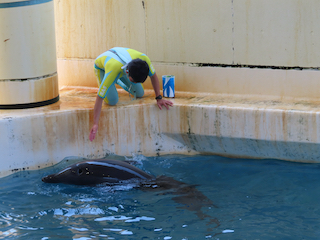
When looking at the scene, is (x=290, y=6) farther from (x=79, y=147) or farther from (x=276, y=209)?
(x=79, y=147)

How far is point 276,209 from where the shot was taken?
15.7 ft

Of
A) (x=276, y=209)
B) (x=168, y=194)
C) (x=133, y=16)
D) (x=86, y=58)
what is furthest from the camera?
(x=86, y=58)

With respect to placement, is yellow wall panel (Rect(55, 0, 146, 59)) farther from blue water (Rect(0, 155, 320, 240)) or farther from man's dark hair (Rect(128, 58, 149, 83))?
blue water (Rect(0, 155, 320, 240))

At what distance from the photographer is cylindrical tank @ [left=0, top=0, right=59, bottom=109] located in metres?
6.28

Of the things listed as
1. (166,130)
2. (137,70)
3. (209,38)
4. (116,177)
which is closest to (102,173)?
(116,177)

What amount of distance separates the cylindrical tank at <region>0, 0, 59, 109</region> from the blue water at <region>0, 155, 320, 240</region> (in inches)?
48.7

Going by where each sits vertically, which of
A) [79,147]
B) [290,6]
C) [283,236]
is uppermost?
[290,6]

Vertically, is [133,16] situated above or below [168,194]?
above

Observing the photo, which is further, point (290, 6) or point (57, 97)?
point (57, 97)

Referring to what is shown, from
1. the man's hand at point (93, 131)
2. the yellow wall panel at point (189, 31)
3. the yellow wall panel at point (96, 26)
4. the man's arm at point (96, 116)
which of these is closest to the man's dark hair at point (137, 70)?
the man's arm at point (96, 116)

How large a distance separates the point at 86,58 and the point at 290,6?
3588 millimetres

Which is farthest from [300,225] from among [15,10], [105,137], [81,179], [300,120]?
[15,10]

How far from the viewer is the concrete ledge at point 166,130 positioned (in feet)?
20.0

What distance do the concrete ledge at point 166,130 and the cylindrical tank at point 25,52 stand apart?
0.76ft
